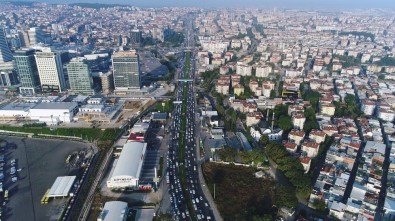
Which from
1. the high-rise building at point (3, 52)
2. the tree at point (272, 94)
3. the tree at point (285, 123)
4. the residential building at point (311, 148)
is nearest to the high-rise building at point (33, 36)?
the high-rise building at point (3, 52)

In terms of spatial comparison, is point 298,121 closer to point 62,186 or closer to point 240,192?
point 240,192

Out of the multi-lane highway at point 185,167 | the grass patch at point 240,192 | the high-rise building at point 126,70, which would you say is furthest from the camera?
the high-rise building at point 126,70

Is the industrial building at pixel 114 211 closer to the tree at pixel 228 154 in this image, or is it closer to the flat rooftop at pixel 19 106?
the tree at pixel 228 154

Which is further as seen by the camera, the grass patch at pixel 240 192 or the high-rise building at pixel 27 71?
the high-rise building at pixel 27 71

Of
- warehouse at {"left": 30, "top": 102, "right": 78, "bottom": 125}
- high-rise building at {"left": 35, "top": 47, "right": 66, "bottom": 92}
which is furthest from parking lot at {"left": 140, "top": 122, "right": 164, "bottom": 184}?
high-rise building at {"left": 35, "top": 47, "right": 66, "bottom": 92}

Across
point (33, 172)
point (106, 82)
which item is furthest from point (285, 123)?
point (106, 82)

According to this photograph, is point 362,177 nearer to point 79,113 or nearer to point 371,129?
point 371,129

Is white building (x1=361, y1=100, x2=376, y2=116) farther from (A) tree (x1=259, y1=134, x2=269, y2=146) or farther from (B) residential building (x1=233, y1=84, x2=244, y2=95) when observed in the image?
(A) tree (x1=259, y1=134, x2=269, y2=146)
